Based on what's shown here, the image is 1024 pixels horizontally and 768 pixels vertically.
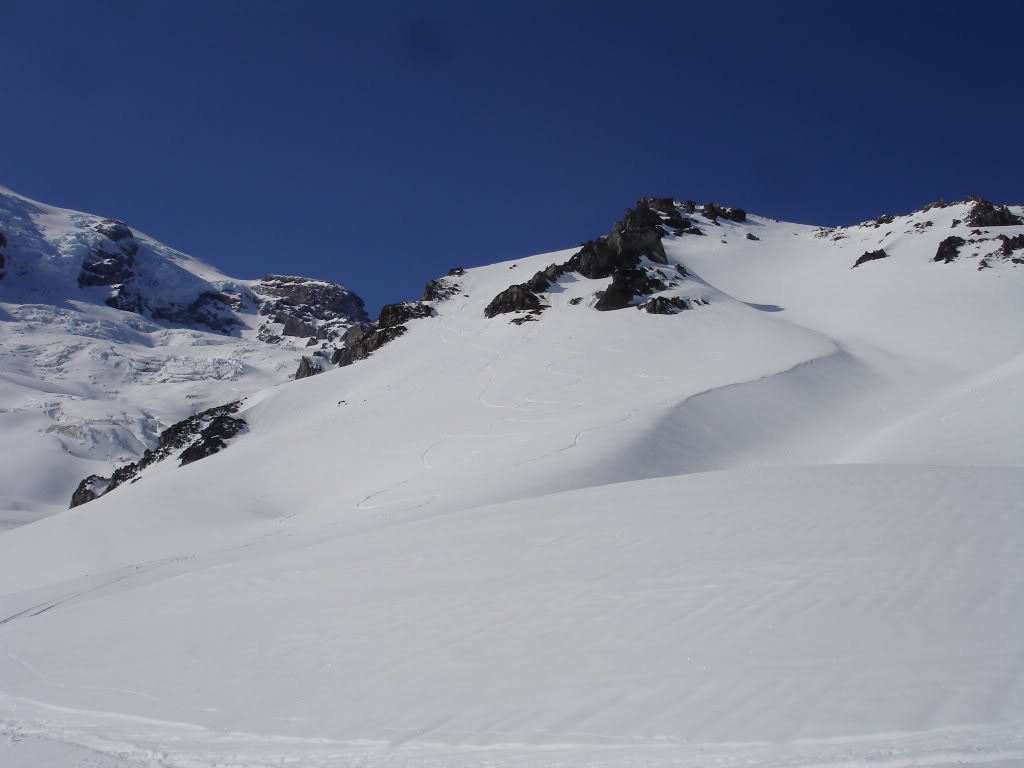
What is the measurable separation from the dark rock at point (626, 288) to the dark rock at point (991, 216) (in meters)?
28.6

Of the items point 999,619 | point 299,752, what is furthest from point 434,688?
point 999,619

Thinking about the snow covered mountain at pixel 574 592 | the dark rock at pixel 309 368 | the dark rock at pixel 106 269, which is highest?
the dark rock at pixel 106 269

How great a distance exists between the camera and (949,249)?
46.2m

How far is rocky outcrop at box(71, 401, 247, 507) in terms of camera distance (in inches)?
1447

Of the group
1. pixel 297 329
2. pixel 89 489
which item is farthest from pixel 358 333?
pixel 297 329

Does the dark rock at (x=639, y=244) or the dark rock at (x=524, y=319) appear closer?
the dark rock at (x=524, y=319)

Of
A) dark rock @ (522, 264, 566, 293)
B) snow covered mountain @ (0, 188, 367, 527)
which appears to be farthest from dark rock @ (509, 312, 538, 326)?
snow covered mountain @ (0, 188, 367, 527)

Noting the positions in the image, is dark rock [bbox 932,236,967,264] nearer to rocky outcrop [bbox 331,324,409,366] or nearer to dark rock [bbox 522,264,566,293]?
dark rock [bbox 522,264,566,293]

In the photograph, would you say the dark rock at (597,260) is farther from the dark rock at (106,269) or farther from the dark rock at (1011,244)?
the dark rock at (106,269)

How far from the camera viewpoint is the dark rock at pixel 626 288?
42281 millimetres

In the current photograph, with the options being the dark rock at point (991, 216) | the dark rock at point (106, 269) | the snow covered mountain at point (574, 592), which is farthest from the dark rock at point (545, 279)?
the dark rock at point (106, 269)

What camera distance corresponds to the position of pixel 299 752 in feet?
17.7

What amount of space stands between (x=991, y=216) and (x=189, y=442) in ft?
205

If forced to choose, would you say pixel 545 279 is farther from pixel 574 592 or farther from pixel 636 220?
pixel 574 592
